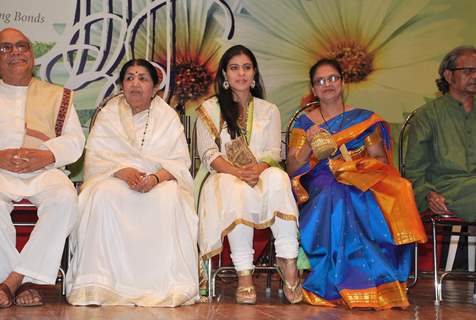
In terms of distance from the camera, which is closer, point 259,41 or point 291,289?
point 291,289

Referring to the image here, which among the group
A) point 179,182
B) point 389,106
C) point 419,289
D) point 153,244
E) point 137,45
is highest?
point 137,45

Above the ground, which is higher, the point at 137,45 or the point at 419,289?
the point at 137,45

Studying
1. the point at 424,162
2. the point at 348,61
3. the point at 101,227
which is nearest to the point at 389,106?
the point at 348,61

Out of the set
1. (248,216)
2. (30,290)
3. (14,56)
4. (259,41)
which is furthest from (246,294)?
(259,41)

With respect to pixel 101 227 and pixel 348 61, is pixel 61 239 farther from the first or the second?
pixel 348 61

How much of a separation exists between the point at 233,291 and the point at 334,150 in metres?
1.24

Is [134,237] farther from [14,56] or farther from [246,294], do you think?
[14,56]

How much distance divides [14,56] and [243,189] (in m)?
1.59

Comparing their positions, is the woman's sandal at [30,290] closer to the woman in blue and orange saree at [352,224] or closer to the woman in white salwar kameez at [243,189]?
the woman in white salwar kameez at [243,189]

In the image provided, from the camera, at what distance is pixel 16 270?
14.8 feet

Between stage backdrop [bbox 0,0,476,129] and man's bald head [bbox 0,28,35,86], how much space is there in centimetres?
152

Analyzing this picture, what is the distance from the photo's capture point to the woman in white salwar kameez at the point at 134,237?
15.2 feet

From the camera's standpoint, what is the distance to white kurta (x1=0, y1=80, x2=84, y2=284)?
4.54 metres

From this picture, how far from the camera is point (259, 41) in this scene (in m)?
6.86
